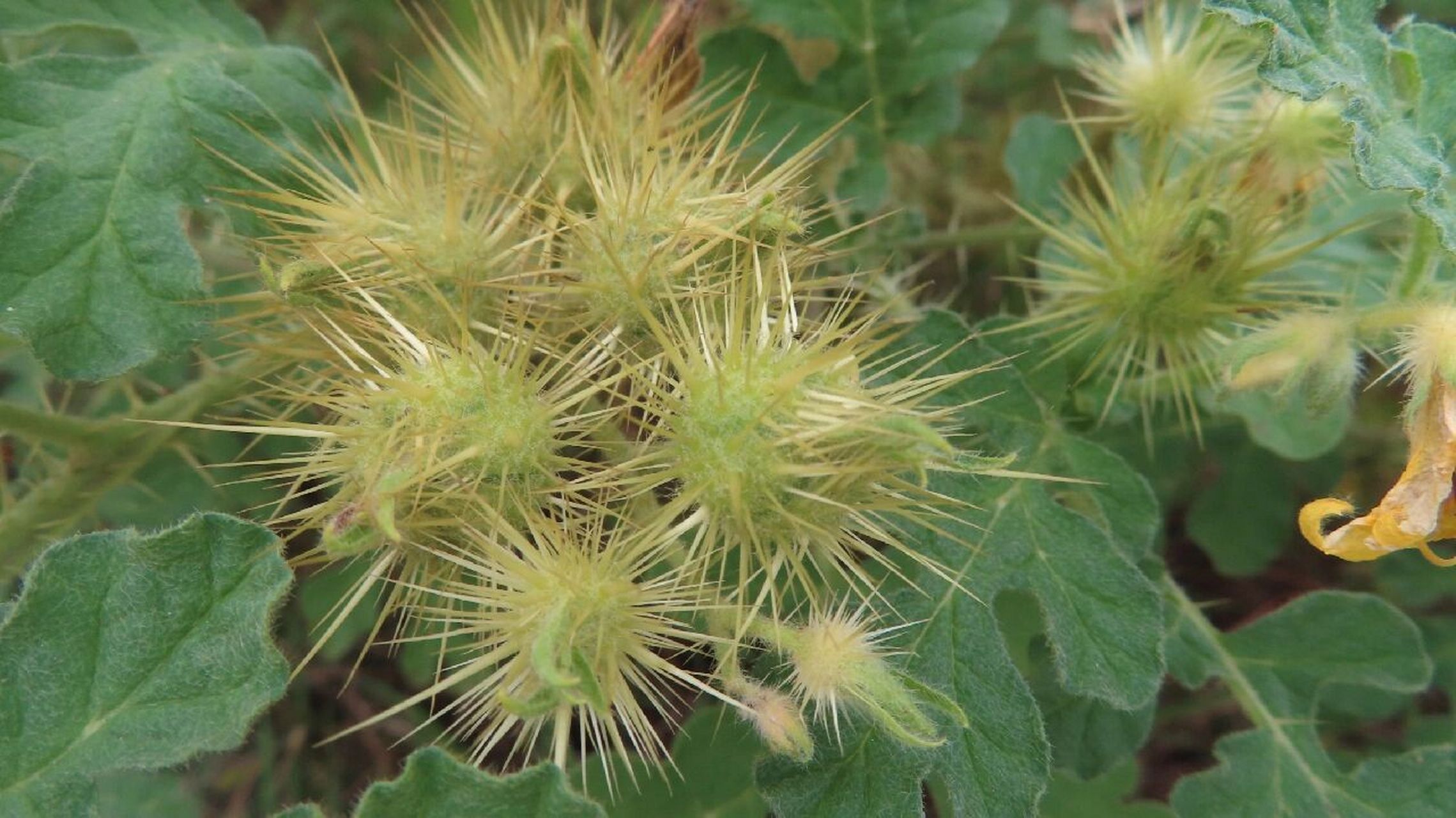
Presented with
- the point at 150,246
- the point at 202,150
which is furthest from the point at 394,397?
the point at 202,150

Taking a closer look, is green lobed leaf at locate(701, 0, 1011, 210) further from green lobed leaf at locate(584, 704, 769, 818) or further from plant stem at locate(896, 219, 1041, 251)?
green lobed leaf at locate(584, 704, 769, 818)

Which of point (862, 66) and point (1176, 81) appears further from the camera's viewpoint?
point (862, 66)

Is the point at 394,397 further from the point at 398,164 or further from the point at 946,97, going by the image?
the point at 946,97

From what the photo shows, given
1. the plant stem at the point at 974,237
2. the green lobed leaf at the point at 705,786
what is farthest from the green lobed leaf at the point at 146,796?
the plant stem at the point at 974,237

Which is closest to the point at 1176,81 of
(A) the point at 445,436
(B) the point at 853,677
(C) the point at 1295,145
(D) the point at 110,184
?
(C) the point at 1295,145

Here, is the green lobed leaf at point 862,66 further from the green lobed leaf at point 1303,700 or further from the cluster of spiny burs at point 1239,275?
the green lobed leaf at point 1303,700

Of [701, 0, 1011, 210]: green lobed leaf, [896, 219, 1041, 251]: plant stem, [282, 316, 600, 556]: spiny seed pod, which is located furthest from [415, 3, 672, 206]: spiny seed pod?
[896, 219, 1041, 251]: plant stem

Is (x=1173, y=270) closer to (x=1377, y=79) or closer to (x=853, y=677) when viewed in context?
(x=1377, y=79)
